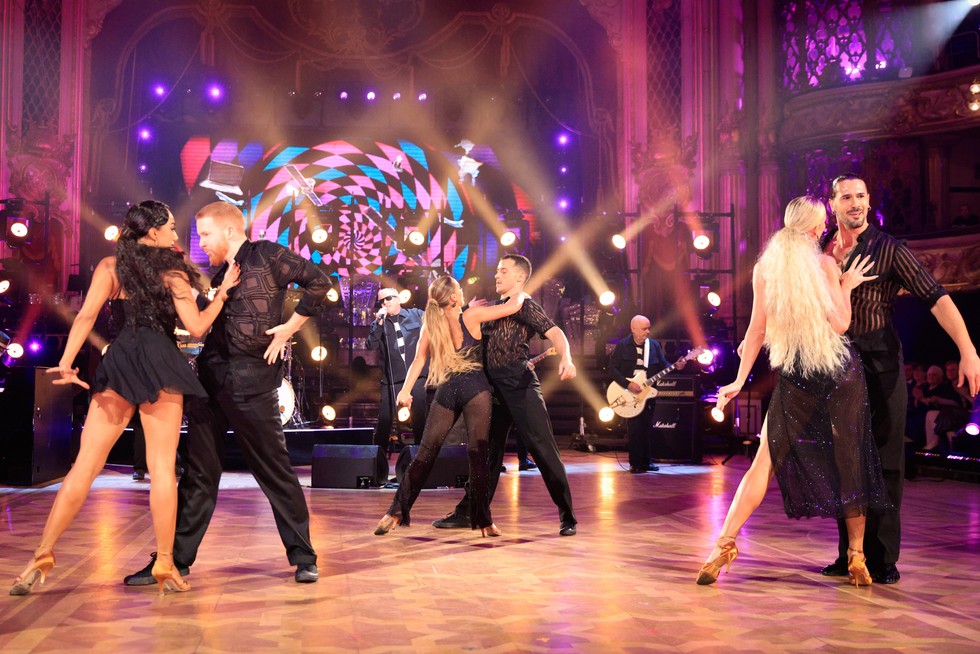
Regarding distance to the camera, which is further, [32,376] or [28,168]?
[28,168]

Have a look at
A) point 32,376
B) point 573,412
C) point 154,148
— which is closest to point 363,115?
point 154,148

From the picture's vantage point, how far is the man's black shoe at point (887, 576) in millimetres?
4492

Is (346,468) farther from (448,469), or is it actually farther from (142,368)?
(142,368)

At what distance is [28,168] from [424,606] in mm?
14428

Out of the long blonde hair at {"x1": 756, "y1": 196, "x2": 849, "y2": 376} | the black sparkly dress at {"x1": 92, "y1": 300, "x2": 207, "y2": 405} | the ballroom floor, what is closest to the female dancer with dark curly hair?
the black sparkly dress at {"x1": 92, "y1": 300, "x2": 207, "y2": 405}

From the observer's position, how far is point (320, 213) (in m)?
14.8

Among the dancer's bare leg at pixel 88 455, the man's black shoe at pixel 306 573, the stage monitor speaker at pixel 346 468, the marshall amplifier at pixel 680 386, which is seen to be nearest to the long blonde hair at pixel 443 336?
the man's black shoe at pixel 306 573

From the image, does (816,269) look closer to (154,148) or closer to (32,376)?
(32,376)

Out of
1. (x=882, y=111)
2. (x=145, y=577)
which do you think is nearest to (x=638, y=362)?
(x=882, y=111)

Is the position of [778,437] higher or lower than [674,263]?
lower

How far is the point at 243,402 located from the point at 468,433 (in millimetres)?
1868

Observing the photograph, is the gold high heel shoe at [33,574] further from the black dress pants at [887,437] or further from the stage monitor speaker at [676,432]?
the stage monitor speaker at [676,432]

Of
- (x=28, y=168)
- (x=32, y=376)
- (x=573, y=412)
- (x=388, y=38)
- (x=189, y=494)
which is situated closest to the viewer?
(x=189, y=494)

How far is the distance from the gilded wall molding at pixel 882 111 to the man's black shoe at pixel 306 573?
12.5 meters
